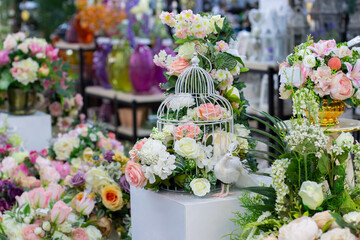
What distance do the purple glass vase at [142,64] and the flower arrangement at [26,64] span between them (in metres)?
1.29

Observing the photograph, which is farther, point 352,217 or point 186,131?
point 186,131

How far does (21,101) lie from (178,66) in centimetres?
181

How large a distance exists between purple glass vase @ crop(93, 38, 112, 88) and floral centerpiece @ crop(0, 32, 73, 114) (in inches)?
71.8

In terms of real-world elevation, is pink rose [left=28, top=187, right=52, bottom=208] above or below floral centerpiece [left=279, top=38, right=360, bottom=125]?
below

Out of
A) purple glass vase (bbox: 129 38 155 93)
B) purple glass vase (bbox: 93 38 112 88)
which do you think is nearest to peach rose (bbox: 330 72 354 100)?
purple glass vase (bbox: 129 38 155 93)

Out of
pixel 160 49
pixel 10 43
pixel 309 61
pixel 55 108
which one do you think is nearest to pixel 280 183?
pixel 309 61

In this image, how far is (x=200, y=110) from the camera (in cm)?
174

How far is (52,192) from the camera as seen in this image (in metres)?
2.13

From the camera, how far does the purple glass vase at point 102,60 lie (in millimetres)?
5320

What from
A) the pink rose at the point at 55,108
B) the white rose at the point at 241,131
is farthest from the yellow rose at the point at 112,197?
the pink rose at the point at 55,108

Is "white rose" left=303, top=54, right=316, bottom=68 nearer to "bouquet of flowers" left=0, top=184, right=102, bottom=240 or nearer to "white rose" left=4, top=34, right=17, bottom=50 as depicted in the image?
"bouquet of flowers" left=0, top=184, right=102, bottom=240

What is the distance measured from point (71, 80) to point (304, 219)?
101 inches

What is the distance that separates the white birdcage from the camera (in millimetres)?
1718

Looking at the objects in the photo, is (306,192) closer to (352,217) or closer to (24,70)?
(352,217)
